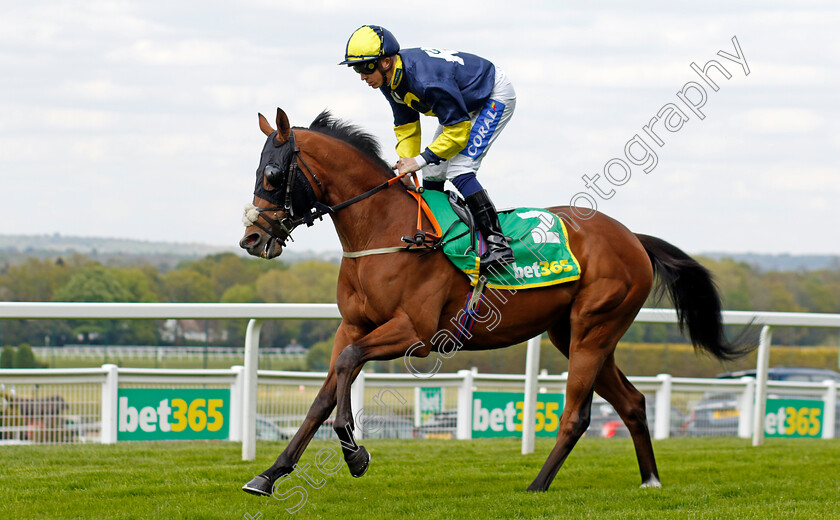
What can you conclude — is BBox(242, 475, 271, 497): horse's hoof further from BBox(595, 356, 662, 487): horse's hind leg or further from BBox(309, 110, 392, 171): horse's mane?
BBox(595, 356, 662, 487): horse's hind leg

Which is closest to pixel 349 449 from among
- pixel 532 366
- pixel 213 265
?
pixel 532 366

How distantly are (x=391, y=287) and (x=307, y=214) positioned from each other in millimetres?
527

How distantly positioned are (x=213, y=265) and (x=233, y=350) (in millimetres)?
15406

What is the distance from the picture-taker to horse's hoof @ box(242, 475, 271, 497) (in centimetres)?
407

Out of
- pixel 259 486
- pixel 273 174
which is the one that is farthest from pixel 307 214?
pixel 259 486

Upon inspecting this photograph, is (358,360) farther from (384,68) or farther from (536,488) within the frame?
(384,68)

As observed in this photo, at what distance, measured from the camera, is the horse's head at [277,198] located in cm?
424

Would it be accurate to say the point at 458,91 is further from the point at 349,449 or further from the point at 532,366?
the point at 532,366

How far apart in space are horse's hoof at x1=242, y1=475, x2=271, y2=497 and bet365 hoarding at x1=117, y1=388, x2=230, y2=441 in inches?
99.9

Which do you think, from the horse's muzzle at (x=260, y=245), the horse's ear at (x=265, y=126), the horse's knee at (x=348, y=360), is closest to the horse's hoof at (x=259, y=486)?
the horse's knee at (x=348, y=360)

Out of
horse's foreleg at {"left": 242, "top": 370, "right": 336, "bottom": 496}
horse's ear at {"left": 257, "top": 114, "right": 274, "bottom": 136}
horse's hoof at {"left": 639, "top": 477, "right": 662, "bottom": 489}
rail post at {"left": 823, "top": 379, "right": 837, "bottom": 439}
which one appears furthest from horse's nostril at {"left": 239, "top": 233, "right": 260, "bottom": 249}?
rail post at {"left": 823, "top": 379, "right": 837, "bottom": 439}

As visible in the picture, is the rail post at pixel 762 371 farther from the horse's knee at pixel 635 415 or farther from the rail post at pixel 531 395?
the horse's knee at pixel 635 415

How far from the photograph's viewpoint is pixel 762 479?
5.24 meters

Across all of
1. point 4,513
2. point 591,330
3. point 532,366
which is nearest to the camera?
point 4,513
